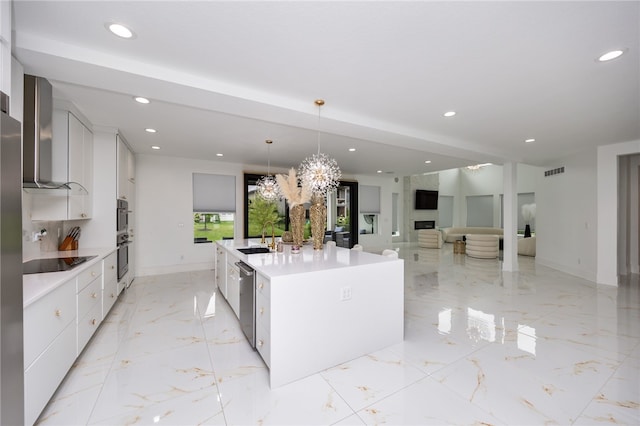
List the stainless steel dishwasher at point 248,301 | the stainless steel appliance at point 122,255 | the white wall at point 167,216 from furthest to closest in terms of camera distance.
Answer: the white wall at point 167,216 < the stainless steel appliance at point 122,255 < the stainless steel dishwasher at point 248,301

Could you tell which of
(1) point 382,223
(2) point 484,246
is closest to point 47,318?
(2) point 484,246

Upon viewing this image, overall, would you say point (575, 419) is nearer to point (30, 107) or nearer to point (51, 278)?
point (51, 278)

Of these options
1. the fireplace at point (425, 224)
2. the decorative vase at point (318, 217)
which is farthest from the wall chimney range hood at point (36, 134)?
the fireplace at point (425, 224)

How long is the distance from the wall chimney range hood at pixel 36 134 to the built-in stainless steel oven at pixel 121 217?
182 centimetres

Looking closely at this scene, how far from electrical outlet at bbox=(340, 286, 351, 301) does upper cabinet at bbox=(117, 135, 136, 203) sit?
12.5ft

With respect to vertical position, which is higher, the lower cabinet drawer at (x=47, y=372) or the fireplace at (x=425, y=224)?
the fireplace at (x=425, y=224)

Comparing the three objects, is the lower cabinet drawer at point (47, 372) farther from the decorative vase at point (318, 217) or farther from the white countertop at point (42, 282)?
the decorative vase at point (318, 217)

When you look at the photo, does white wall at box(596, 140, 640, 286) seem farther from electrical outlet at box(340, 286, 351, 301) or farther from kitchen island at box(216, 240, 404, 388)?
electrical outlet at box(340, 286, 351, 301)

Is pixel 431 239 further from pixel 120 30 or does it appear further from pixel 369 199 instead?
pixel 120 30

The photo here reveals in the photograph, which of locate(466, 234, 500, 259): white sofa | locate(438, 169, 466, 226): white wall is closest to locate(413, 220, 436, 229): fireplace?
locate(438, 169, 466, 226): white wall

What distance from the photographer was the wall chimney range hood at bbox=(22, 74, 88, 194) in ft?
6.70

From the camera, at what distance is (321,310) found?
85.8 inches

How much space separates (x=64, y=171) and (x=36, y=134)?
0.92 metres

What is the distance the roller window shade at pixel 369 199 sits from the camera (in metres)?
9.38
